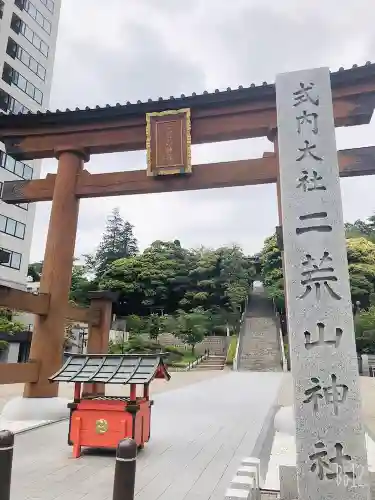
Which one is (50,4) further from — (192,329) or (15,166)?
(192,329)

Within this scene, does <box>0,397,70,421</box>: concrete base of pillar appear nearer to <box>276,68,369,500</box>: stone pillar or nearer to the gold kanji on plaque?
the gold kanji on plaque

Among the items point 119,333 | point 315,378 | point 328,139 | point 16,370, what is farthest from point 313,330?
point 119,333

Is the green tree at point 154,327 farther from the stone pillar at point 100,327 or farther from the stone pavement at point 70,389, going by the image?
the stone pillar at point 100,327

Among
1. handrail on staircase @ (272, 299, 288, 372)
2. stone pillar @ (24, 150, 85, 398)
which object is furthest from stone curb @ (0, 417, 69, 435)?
handrail on staircase @ (272, 299, 288, 372)

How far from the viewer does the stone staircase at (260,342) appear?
92.2ft

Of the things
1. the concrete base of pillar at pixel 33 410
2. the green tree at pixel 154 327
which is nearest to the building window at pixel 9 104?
the green tree at pixel 154 327

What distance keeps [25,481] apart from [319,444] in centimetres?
342

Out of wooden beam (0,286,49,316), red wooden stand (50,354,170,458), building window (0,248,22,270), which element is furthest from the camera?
building window (0,248,22,270)

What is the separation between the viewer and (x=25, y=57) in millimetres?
28875

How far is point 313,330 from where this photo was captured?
369 cm

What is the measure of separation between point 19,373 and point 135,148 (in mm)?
5470

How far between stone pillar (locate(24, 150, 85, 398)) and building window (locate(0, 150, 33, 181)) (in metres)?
19.0

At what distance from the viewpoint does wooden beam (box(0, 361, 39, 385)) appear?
7329mm

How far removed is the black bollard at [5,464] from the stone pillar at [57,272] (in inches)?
198
